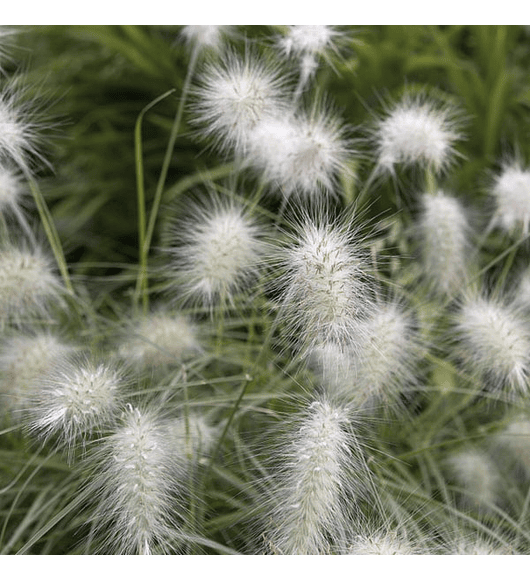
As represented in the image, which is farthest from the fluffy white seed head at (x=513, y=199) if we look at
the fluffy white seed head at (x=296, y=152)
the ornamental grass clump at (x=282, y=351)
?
the fluffy white seed head at (x=296, y=152)

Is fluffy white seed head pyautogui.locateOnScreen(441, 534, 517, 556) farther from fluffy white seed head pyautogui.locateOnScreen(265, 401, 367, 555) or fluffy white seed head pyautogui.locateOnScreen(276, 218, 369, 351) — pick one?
fluffy white seed head pyautogui.locateOnScreen(276, 218, 369, 351)

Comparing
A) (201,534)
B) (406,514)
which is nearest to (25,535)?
(201,534)

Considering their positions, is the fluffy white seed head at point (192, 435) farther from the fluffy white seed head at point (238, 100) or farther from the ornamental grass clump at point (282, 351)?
the fluffy white seed head at point (238, 100)

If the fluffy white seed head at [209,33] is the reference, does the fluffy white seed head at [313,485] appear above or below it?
below

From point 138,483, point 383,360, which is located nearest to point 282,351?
point 383,360

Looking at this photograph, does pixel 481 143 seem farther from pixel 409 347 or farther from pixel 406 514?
pixel 406 514

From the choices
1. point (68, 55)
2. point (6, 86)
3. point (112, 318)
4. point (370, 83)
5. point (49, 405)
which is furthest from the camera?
point (68, 55)

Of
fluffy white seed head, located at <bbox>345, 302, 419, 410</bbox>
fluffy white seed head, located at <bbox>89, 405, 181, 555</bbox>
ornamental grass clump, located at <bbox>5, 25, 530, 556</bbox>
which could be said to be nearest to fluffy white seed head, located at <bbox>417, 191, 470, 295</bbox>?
ornamental grass clump, located at <bbox>5, 25, 530, 556</bbox>
